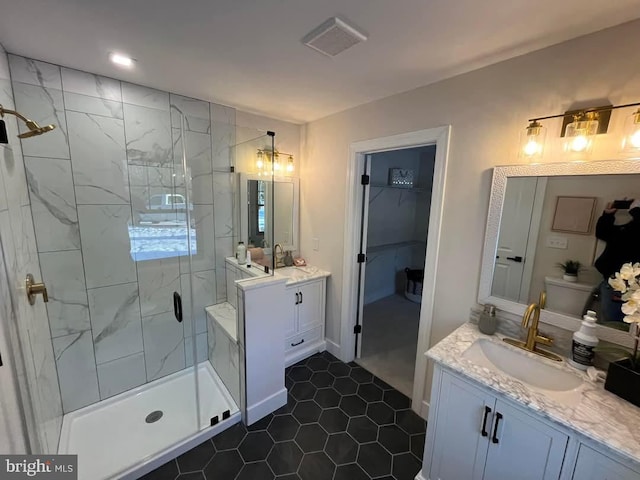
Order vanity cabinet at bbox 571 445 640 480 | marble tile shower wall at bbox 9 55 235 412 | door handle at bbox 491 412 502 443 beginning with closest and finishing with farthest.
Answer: vanity cabinet at bbox 571 445 640 480 → door handle at bbox 491 412 502 443 → marble tile shower wall at bbox 9 55 235 412

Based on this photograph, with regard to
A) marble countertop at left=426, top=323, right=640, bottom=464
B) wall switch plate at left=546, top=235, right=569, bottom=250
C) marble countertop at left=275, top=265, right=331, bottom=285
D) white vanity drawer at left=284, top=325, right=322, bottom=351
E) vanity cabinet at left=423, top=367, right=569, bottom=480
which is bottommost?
white vanity drawer at left=284, top=325, right=322, bottom=351

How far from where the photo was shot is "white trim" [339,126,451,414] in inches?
73.9

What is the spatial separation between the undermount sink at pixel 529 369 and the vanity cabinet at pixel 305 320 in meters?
1.52

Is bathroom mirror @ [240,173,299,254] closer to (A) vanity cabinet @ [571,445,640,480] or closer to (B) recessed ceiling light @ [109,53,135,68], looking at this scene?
(B) recessed ceiling light @ [109,53,135,68]

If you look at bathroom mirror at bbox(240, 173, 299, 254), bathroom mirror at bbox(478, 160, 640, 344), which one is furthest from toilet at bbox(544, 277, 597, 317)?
bathroom mirror at bbox(240, 173, 299, 254)

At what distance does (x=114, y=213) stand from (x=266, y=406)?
195 cm

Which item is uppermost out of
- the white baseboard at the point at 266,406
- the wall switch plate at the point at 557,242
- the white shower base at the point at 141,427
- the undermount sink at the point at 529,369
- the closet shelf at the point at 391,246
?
the wall switch plate at the point at 557,242

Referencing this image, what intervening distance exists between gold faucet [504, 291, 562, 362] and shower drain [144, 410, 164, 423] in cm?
261

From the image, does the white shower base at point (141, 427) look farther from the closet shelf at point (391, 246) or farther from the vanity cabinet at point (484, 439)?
the closet shelf at point (391, 246)

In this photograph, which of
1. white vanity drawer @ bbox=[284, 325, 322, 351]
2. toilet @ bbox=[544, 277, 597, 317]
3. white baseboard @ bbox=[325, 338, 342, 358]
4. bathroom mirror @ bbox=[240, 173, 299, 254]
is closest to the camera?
toilet @ bbox=[544, 277, 597, 317]

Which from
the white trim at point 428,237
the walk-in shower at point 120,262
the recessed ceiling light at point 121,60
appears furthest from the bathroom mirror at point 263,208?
the recessed ceiling light at point 121,60

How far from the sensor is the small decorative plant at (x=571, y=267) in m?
1.41

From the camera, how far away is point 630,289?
114cm

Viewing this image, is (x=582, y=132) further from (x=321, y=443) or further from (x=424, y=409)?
(x=321, y=443)
